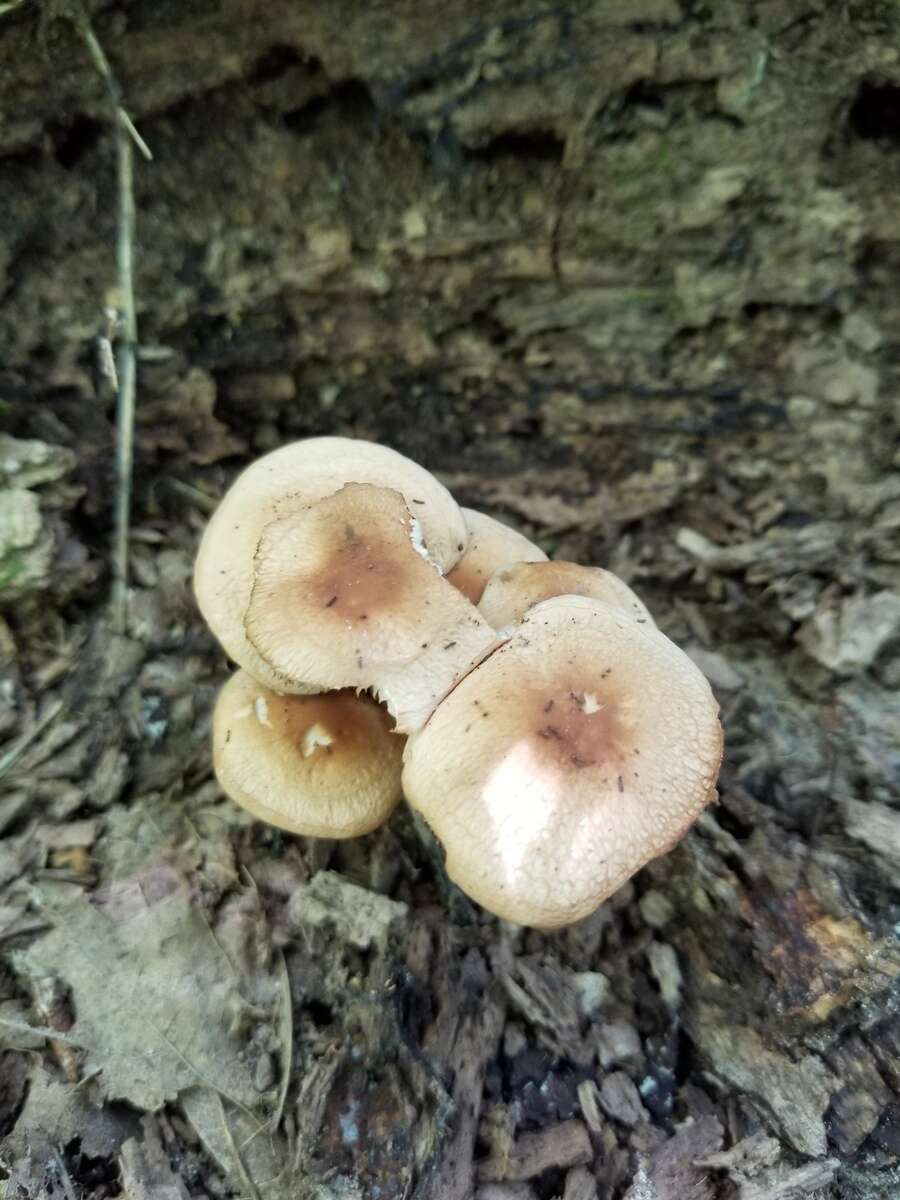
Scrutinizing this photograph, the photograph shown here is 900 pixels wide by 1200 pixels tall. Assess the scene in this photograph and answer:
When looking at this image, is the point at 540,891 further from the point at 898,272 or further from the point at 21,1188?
the point at 898,272

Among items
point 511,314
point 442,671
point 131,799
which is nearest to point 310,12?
point 511,314

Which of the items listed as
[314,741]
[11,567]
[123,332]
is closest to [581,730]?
[314,741]

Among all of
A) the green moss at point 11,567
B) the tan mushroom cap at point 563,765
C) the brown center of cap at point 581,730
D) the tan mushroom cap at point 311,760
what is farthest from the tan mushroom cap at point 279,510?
the green moss at point 11,567

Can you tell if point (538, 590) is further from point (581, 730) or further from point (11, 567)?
point (11, 567)

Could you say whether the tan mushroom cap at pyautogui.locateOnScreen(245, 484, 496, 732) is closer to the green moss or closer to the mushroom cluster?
the mushroom cluster

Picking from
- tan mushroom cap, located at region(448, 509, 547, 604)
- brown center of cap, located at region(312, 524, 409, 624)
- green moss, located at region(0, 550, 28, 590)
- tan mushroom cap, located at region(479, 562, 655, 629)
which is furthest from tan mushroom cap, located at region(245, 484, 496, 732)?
green moss, located at region(0, 550, 28, 590)

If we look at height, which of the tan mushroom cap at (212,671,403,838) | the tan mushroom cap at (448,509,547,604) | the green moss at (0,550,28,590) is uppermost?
the tan mushroom cap at (448,509,547,604)

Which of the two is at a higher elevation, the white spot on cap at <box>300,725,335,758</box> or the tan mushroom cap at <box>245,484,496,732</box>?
the tan mushroom cap at <box>245,484,496,732</box>
